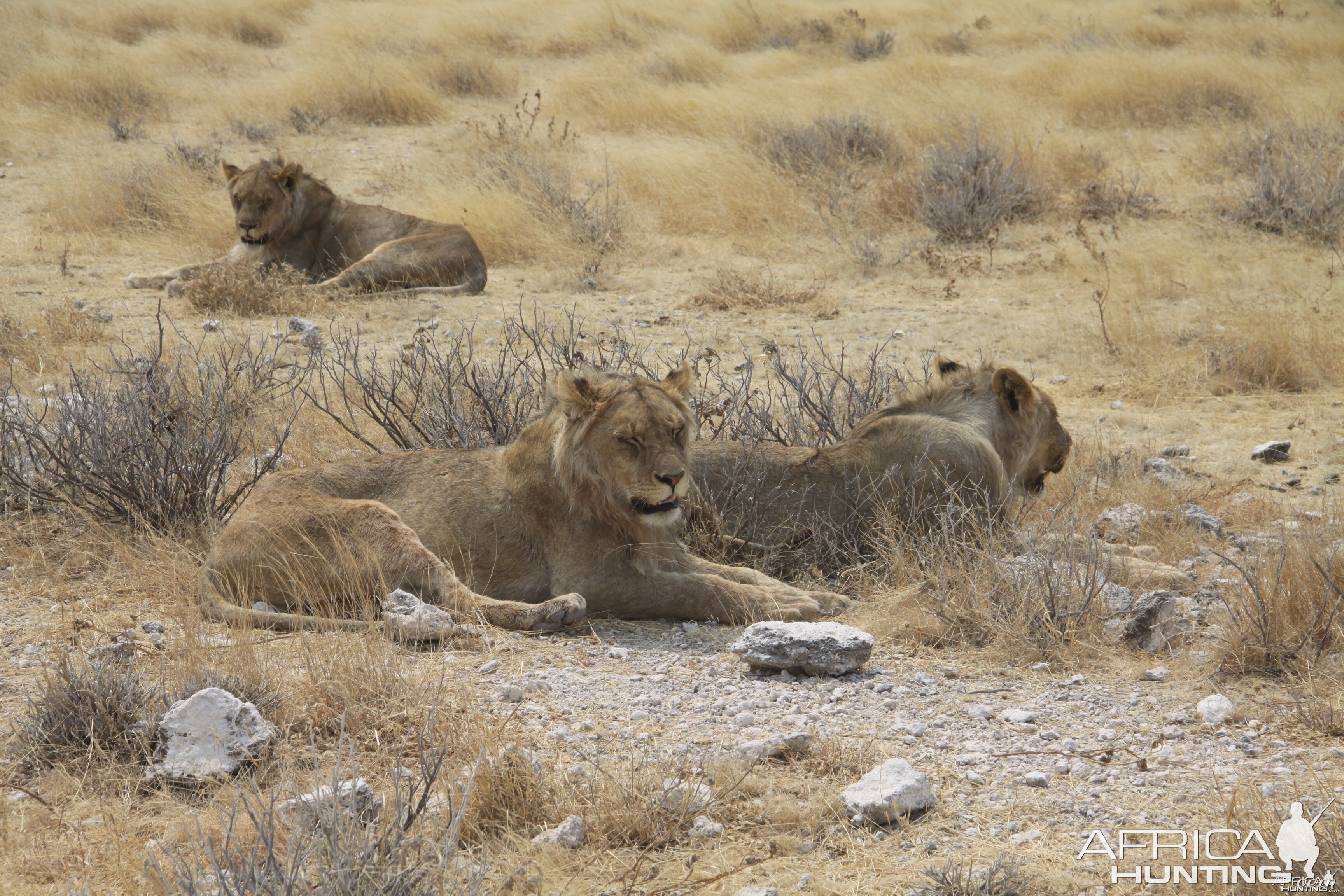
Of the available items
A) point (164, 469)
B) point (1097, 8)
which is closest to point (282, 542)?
point (164, 469)

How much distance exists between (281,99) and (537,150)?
5.63 meters

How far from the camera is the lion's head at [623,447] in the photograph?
5078 mm

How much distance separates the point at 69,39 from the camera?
2192 centimetres

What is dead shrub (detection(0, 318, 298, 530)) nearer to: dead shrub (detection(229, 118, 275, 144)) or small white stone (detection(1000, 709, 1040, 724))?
small white stone (detection(1000, 709, 1040, 724))

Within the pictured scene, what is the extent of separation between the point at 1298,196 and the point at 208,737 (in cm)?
1292

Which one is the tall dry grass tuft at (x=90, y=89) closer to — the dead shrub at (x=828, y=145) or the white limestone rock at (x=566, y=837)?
the dead shrub at (x=828, y=145)

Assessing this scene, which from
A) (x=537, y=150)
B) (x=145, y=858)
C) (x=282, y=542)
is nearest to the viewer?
(x=145, y=858)

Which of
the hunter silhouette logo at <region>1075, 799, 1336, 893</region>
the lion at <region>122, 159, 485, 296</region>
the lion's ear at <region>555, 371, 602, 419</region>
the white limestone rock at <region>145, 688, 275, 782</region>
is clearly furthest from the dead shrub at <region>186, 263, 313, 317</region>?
the hunter silhouette logo at <region>1075, 799, 1336, 893</region>

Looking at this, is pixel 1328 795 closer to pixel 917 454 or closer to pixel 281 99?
pixel 917 454

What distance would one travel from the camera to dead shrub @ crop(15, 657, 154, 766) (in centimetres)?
369

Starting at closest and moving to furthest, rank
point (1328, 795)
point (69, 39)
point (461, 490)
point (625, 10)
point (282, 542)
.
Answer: point (1328, 795) → point (282, 542) → point (461, 490) → point (69, 39) → point (625, 10)

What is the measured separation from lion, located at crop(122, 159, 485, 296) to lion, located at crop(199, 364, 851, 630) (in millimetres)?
6132

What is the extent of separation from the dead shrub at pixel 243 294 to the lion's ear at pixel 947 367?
635 centimetres

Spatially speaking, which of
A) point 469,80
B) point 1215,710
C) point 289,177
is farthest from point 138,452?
point 469,80
